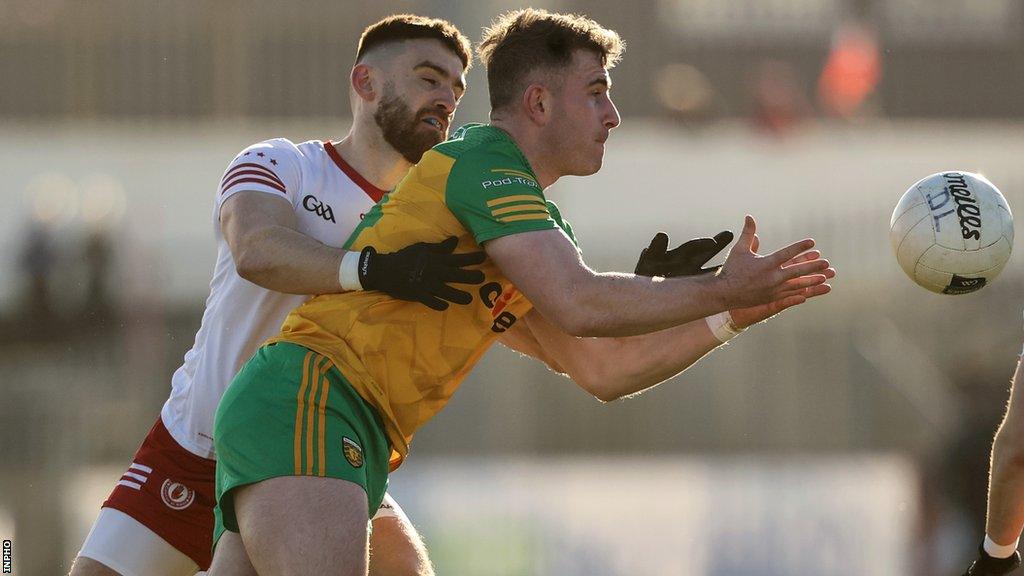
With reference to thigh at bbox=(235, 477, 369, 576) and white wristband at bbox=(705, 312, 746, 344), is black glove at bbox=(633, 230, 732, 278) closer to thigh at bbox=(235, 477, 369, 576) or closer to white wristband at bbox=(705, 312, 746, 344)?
white wristband at bbox=(705, 312, 746, 344)

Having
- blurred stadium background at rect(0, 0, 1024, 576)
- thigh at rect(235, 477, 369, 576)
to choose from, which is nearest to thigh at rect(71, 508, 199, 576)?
thigh at rect(235, 477, 369, 576)

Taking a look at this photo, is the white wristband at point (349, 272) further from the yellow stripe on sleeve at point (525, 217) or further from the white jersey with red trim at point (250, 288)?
the white jersey with red trim at point (250, 288)

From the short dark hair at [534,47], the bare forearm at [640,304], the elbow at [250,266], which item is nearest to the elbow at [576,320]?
the bare forearm at [640,304]

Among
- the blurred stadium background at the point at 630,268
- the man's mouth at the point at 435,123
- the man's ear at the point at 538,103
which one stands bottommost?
the blurred stadium background at the point at 630,268

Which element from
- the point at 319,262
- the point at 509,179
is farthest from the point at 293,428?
the point at 509,179

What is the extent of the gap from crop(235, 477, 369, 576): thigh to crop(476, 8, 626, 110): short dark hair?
1.56m

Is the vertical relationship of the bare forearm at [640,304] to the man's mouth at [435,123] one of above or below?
below

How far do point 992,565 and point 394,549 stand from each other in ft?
7.32

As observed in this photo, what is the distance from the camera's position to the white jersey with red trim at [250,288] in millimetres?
6031

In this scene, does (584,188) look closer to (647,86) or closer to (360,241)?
(647,86)

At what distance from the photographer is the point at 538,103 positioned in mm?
5559

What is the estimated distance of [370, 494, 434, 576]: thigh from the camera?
5777 millimetres

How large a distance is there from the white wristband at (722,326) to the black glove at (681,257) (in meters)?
0.19

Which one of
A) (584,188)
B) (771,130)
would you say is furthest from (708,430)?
(771,130)
